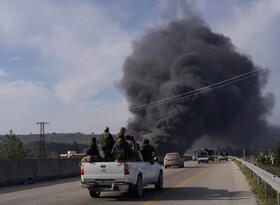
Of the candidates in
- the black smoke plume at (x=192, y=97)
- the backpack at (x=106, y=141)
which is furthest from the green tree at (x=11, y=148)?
the backpack at (x=106, y=141)

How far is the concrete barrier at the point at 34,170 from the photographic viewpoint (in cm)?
1807

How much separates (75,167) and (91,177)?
49.3ft

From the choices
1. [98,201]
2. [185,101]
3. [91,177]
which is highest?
[185,101]

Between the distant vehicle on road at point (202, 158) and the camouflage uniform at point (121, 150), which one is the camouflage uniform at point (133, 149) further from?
the distant vehicle on road at point (202, 158)

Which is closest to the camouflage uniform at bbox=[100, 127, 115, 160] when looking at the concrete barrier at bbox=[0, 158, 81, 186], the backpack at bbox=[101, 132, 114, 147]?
the backpack at bbox=[101, 132, 114, 147]

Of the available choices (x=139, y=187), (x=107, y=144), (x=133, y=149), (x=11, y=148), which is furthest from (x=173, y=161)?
(x=11, y=148)

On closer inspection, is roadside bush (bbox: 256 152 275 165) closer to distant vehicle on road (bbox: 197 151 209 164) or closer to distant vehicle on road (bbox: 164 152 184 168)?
distant vehicle on road (bbox: 164 152 184 168)

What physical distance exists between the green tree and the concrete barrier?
5255 cm

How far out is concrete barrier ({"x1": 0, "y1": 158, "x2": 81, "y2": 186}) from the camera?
59.3 feet

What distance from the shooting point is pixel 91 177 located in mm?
11141

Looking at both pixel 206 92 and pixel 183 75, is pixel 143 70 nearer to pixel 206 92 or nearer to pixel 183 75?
pixel 183 75

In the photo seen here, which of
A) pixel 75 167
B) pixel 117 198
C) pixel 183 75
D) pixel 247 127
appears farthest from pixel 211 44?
pixel 117 198

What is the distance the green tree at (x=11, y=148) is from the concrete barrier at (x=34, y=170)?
52.6 meters

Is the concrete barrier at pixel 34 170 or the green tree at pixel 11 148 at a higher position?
the green tree at pixel 11 148
